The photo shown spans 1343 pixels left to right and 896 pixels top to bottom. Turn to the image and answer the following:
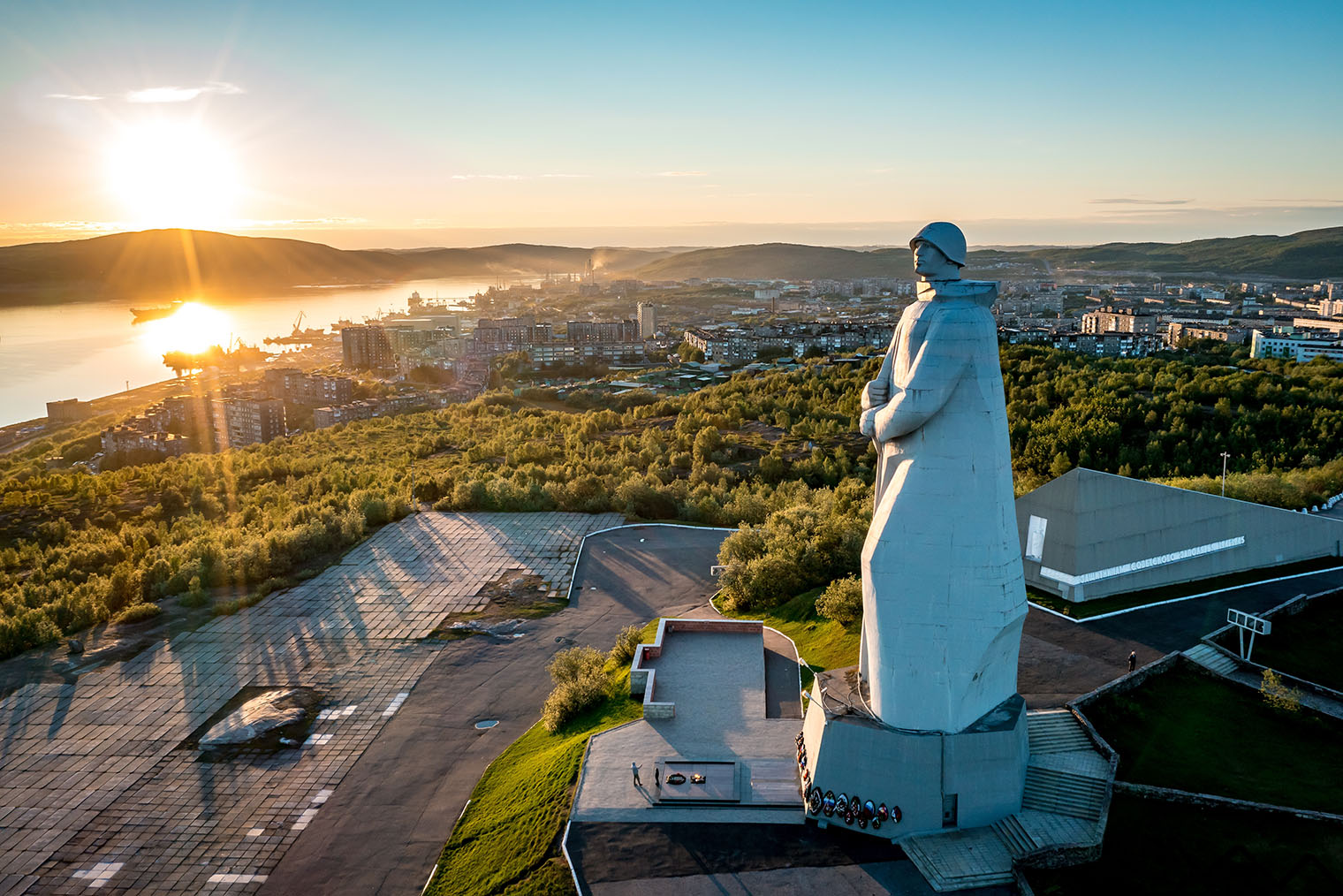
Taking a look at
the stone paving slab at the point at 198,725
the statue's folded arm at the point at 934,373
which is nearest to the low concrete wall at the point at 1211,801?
the statue's folded arm at the point at 934,373

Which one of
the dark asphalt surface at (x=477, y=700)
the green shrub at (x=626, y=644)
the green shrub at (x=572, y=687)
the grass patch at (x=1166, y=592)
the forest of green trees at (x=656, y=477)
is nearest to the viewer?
the dark asphalt surface at (x=477, y=700)

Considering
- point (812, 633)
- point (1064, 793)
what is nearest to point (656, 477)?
point (812, 633)

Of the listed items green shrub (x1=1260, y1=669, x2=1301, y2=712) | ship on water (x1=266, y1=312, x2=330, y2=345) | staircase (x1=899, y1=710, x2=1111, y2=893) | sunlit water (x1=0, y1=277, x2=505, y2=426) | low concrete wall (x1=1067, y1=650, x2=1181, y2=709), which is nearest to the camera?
staircase (x1=899, y1=710, x2=1111, y2=893)

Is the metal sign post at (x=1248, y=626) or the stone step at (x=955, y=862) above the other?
the metal sign post at (x=1248, y=626)

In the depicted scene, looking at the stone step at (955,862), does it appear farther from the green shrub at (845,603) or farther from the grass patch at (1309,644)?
the grass patch at (1309,644)

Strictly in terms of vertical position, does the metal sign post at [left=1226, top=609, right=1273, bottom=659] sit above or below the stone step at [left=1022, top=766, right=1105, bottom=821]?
above

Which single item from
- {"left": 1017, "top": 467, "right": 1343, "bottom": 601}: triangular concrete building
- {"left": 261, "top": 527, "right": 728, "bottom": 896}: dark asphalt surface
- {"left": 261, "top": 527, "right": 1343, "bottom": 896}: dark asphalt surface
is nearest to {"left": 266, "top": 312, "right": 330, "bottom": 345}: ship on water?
{"left": 261, "top": 527, "right": 728, "bottom": 896}: dark asphalt surface

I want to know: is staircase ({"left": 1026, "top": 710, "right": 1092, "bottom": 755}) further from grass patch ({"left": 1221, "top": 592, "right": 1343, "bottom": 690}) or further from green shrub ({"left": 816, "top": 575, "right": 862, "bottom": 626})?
grass patch ({"left": 1221, "top": 592, "right": 1343, "bottom": 690})
